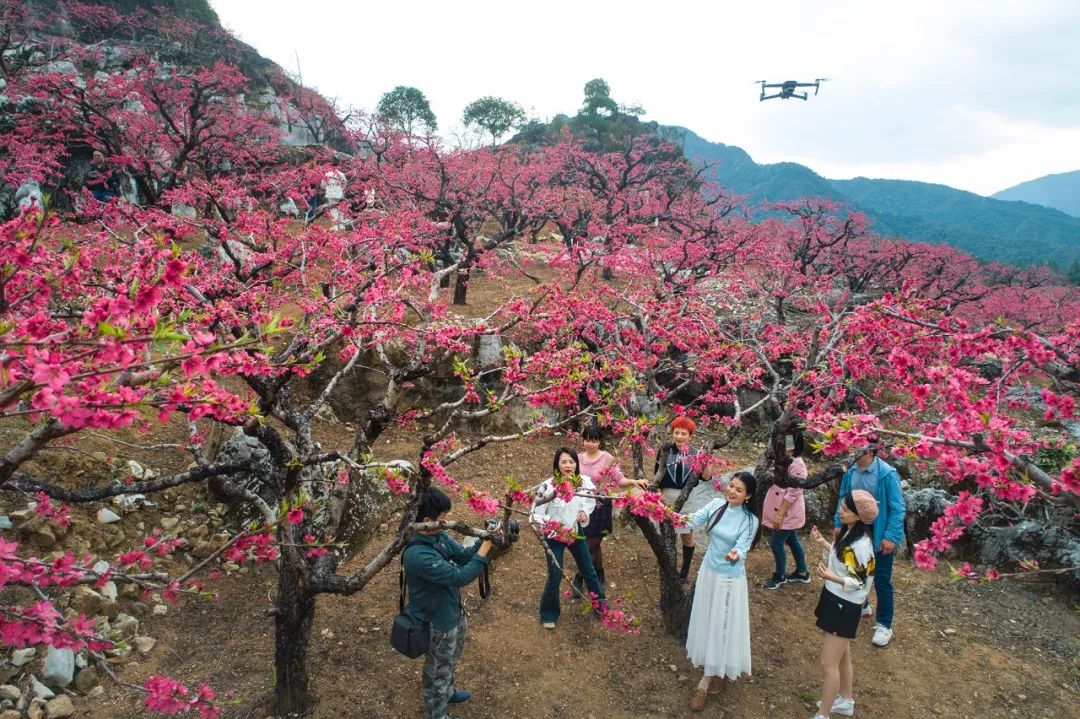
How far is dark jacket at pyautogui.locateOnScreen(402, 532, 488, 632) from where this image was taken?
3850 mm

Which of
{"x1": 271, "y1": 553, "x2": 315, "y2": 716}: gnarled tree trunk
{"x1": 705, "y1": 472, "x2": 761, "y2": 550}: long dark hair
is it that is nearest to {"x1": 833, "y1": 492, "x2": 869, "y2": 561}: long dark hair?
{"x1": 705, "y1": 472, "x2": 761, "y2": 550}: long dark hair

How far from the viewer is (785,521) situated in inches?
257

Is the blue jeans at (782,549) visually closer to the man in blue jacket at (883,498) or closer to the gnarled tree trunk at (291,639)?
the man in blue jacket at (883,498)

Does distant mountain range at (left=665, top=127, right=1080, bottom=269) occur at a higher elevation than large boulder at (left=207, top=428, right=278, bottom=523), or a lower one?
higher

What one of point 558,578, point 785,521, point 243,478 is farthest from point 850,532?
point 243,478

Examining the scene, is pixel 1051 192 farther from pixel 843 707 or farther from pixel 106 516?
pixel 106 516

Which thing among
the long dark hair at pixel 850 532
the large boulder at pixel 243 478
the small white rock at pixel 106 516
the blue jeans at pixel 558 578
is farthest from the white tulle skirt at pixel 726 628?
the small white rock at pixel 106 516

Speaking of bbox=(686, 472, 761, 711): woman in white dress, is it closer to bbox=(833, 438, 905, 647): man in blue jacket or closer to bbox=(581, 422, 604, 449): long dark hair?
bbox=(833, 438, 905, 647): man in blue jacket

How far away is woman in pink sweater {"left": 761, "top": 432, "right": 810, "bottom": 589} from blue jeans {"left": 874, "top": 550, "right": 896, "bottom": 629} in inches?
37.5

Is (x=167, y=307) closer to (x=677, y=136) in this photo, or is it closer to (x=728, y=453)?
(x=728, y=453)

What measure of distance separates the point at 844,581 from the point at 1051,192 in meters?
137

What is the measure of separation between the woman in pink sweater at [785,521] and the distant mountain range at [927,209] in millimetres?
44919

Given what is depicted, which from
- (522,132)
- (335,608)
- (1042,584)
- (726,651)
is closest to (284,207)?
(335,608)

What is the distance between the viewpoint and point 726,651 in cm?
469
